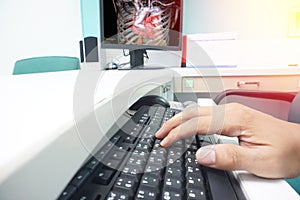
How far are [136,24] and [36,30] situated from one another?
126 centimetres

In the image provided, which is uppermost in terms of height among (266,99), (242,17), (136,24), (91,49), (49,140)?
(242,17)

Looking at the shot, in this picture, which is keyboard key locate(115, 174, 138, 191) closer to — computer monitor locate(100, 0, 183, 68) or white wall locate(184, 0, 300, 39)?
computer monitor locate(100, 0, 183, 68)

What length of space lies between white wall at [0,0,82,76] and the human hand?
167 cm

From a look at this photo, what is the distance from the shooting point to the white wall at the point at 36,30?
Answer: 1878 mm

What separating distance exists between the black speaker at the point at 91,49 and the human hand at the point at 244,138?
102cm

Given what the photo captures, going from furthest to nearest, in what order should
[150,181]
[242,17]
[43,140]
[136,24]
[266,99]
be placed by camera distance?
[242,17], [136,24], [266,99], [150,181], [43,140]

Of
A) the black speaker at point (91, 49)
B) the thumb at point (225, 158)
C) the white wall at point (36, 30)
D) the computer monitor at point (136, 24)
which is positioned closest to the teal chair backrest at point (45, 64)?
the black speaker at point (91, 49)

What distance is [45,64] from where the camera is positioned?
129 centimetres

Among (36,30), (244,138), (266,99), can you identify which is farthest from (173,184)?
(36,30)

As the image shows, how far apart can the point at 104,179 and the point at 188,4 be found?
5.39ft

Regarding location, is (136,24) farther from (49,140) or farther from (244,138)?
(49,140)

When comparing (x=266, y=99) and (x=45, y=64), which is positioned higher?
(x=45, y=64)

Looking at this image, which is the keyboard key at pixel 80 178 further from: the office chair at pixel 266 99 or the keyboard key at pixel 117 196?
the office chair at pixel 266 99

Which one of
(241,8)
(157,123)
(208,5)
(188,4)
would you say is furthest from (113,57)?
(157,123)
